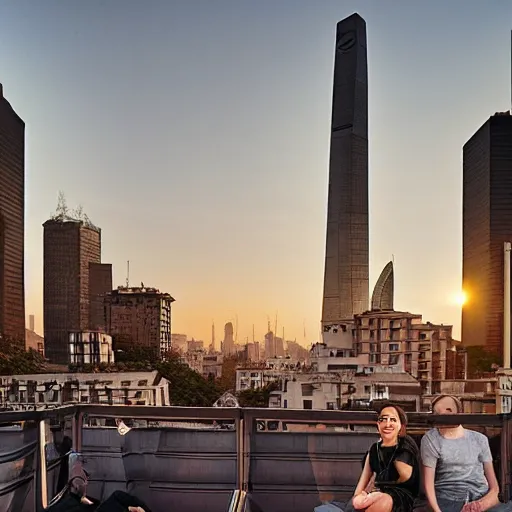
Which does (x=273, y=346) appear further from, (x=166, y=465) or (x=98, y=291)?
(x=166, y=465)

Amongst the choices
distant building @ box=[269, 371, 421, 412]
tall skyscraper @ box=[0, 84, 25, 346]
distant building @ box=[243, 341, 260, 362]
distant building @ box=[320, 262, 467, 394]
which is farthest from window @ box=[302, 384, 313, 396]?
tall skyscraper @ box=[0, 84, 25, 346]

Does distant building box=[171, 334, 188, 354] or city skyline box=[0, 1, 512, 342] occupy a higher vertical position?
city skyline box=[0, 1, 512, 342]

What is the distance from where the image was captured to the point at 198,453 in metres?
2.17

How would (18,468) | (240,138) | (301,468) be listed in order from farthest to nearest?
(240,138) < (301,468) < (18,468)

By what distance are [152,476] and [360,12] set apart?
12.8 feet

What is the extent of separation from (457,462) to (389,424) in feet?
0.87

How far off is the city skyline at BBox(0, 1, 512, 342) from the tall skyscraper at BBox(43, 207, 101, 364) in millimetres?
102

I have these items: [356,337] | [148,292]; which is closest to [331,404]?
[356,337]

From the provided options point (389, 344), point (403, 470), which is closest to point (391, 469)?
point (403, 470)

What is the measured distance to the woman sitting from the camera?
172 centimetres

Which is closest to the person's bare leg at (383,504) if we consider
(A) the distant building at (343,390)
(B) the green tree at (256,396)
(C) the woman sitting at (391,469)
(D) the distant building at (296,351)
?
(C) the woman sitting at (391,469)

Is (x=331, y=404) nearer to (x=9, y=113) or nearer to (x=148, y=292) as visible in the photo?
(x=148, y=292)

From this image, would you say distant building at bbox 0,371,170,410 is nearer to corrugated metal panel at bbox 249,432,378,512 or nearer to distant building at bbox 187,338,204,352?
distant building at bbox 187,338,204,352

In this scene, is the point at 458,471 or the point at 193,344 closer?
the point at 458,471
